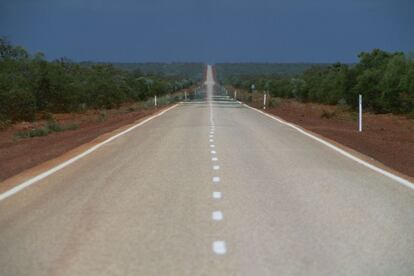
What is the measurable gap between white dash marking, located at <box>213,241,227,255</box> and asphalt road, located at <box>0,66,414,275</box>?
0.01 metres

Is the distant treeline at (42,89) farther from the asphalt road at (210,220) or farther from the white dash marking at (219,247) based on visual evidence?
the white dash marking at (219,247)

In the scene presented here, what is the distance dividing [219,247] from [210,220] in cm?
146

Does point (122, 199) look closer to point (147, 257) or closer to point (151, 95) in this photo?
point (147, 257)

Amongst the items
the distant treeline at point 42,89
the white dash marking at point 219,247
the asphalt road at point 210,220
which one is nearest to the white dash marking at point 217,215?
the asphalt road at point 210,220

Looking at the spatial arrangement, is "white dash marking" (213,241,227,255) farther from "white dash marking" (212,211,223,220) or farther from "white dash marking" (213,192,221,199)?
"white dash marking" (213,192,221,199)

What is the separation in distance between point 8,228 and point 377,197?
544cm

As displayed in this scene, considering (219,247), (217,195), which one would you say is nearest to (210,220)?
(219,247)

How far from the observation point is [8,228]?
27.8 feet

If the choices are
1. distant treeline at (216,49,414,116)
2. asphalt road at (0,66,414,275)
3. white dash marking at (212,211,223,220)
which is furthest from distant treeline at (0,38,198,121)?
white dash marking at (212,211,223,220)

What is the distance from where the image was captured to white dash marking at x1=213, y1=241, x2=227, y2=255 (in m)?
7.20

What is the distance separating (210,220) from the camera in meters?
8.88

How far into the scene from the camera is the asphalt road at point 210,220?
678 cm

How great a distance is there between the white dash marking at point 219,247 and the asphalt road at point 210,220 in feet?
0.04

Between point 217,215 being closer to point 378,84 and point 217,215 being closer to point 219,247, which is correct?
point 219,247
